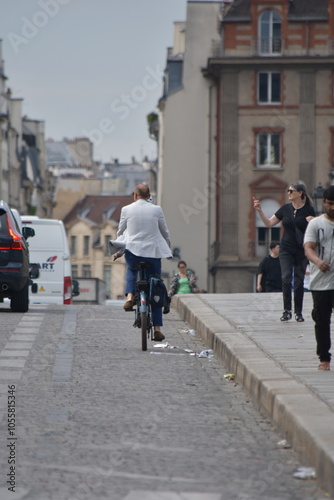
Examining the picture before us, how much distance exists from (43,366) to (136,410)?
2.79m

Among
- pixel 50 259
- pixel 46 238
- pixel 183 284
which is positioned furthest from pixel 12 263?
pixel 46 238

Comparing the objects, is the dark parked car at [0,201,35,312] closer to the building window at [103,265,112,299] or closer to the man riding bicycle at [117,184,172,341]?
the man riding bicycle at [117,184,172,341]

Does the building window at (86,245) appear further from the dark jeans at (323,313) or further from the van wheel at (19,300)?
the dark jeans at (323,313)

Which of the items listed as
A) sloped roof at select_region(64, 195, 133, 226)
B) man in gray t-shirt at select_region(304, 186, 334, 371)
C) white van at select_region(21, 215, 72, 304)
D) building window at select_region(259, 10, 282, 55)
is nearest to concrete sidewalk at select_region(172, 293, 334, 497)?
man in gray t-shirt at select_region(304, 186, 334, 371)

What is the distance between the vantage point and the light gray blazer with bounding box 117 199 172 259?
13789mm

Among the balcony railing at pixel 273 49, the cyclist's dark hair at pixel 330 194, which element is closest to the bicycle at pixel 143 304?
the cyclist's dark hair at pixel 330 194

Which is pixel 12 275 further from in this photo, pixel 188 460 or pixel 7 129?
pixel 7 129

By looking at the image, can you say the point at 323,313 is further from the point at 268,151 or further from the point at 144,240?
the point at 268,151

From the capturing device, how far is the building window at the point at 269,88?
202ft

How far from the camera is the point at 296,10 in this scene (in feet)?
205

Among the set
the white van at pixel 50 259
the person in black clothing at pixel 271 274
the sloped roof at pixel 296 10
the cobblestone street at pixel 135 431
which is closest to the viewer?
the cobblestone street at pixel 135 431

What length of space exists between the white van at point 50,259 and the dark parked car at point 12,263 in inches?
332

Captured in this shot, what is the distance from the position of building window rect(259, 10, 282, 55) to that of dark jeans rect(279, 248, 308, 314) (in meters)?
47.0

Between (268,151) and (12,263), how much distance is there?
42699mm
